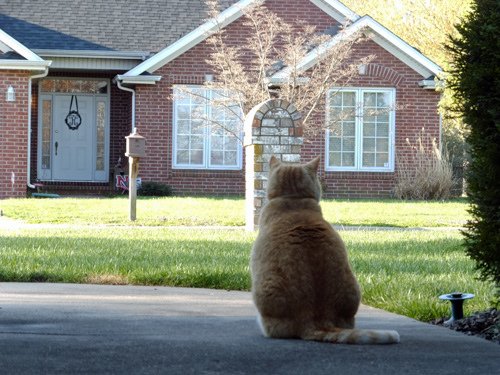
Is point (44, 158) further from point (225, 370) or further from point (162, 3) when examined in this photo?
point (225, 370)

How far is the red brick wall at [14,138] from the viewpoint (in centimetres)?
2238

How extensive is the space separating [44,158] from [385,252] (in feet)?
53.0

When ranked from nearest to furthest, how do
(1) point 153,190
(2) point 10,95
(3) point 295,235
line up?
(3) point 295,235
(2) point 10,95
(1) point 153,190

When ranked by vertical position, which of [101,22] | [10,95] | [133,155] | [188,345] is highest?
[101,22]

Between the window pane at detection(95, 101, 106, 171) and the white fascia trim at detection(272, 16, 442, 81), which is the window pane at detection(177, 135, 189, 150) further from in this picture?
the white fascia trim at detection(272, 16, 442, 81)

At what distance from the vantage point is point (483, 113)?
18.0 feet

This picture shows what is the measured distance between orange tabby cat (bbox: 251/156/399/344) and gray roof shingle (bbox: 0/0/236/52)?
19776mm

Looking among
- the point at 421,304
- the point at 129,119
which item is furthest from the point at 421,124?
the point at 421,304

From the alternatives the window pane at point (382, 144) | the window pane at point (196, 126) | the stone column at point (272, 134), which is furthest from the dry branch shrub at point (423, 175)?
the stone column at point (272, 134)

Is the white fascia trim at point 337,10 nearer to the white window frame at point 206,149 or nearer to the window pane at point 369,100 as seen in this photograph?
the window pane at point 369,100

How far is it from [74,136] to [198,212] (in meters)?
9.09

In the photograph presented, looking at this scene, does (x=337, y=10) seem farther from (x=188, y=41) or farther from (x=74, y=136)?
(x=74, y=136)

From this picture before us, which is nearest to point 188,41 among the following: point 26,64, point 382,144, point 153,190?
point 153,190

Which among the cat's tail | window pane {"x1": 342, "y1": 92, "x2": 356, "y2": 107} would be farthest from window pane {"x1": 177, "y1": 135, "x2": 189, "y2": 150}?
the cat's tail
